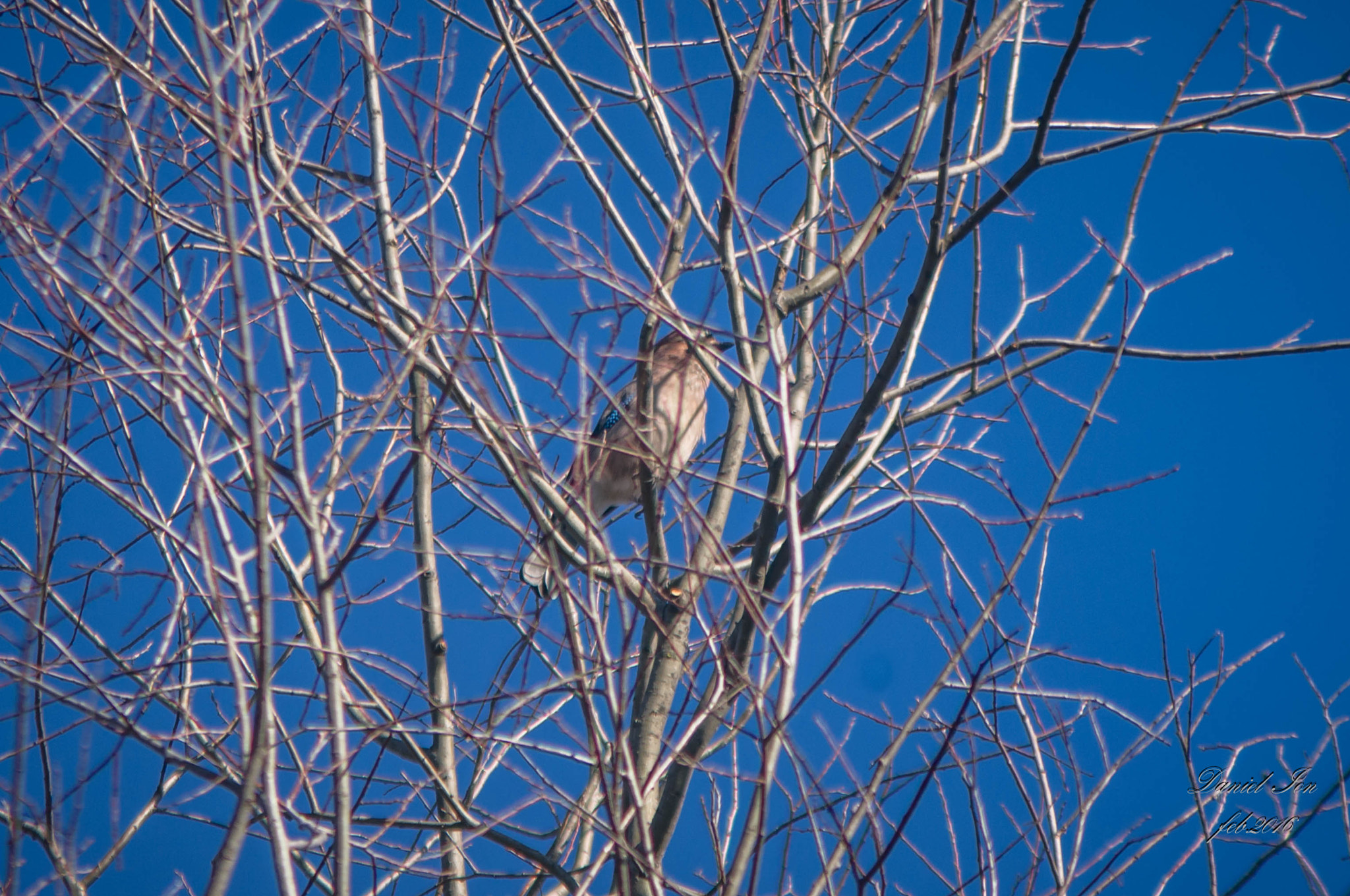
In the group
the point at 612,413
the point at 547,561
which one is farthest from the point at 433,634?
the point at 612,413

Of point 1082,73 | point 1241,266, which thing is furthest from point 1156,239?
point 1082,73

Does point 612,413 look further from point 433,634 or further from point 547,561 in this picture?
point 547,561

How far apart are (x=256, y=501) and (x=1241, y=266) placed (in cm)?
645

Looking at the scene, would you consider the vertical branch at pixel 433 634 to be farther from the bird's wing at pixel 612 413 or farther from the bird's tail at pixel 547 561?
the bird's wing at pixel 612 413

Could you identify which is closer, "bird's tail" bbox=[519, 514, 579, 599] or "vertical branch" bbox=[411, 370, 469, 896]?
"bird's tail" bbox=[519, 514, 579, 599]

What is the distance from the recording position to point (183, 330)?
132 cm

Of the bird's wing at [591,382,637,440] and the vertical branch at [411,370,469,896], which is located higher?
the bird's wing at [591,382,637,440]

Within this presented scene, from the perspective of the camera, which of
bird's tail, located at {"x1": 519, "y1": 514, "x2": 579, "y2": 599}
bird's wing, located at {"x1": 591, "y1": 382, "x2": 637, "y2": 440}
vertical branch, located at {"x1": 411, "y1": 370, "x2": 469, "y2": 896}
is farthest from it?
bird's wing, located at {"x1": 591, "y1": 382, "x2": 637, "y2": 440}

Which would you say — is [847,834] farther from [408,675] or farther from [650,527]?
[408,675]

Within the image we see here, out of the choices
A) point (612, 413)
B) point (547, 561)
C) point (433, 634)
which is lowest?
point (547, 561)

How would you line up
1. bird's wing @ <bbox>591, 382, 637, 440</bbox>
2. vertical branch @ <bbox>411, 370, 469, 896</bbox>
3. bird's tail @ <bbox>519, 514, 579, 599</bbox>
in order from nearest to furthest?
bird's tail @ <bbox>519, 514, 579, 599</bbox> → vertical branch @ <bbox>411, 370, 469, 896</bbox> → bird's wing @ <bbox>591, 382, 637, 440</bbox>

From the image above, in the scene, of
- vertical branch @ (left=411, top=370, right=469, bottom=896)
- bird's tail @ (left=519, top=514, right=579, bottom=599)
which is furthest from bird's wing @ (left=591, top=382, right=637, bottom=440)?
vertical branch @ (left=411, top=370, right=469, bottom=896)

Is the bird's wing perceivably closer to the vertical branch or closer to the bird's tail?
the bird's tail

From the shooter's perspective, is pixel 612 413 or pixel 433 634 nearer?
pixel 433 634
